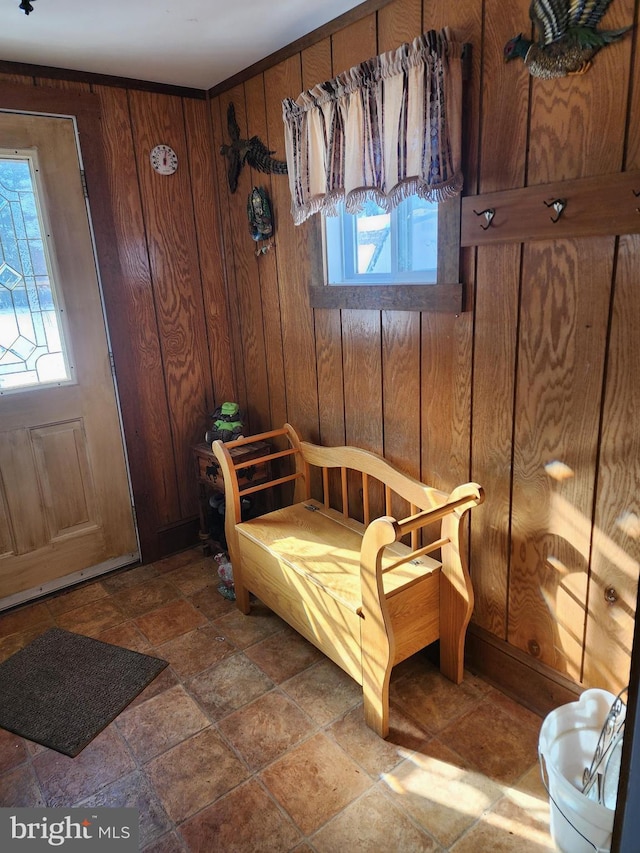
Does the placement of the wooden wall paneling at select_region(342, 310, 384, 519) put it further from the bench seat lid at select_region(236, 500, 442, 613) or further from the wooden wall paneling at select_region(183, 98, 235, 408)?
the wooden wall paneling at select_region(183, 98, 235, 408)

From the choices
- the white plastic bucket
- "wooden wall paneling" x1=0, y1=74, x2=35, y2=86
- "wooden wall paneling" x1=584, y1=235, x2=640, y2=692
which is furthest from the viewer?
"wooden wall paneling" x1=0, y1=74, x2=35, y2=86

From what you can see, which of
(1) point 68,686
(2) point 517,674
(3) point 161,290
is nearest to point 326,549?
(2) point 517,674

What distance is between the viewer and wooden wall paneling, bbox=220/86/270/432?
2680 millimetres

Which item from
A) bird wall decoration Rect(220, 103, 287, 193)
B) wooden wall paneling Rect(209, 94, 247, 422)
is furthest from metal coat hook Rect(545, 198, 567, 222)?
wooden wall paneling Rect(209, 94, 247, 422)

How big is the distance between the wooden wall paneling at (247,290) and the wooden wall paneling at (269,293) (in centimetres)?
2

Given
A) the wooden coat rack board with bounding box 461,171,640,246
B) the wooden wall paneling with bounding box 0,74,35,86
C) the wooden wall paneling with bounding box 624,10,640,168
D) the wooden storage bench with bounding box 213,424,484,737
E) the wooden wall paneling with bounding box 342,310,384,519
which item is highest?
the wooden wall paneling with bounding box 0,74,35,86

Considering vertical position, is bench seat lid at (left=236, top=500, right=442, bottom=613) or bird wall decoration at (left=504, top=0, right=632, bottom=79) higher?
bird wall decoration at (left=504, top=0, right=632, bottom=79)

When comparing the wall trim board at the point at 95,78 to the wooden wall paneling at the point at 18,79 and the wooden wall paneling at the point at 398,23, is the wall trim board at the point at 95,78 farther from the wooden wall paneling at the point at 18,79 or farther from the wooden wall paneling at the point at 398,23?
the wooden wall paneling at the point at 398,23

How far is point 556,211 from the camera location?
155cm

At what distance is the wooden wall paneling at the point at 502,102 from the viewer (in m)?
1.57

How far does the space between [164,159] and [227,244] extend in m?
0.48

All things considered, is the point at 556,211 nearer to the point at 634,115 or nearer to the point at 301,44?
the point at 634,115

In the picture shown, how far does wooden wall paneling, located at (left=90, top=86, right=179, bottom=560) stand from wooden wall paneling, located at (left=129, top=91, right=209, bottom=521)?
0.04m

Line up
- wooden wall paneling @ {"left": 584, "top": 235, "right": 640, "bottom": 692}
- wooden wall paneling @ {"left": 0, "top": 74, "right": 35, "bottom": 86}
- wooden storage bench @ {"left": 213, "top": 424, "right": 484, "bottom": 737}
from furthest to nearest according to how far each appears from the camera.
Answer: wooden wall paneling @ {"left": 0, "top": 74, "right": 35, "bottom": 86} < wooden storage bench @ {"left": 213, "top": 424, "right": 484, "bottom": 737} < wooden wall paneling @ {"left": 584, "top": 235, "right": 640, "bottom": 692}
